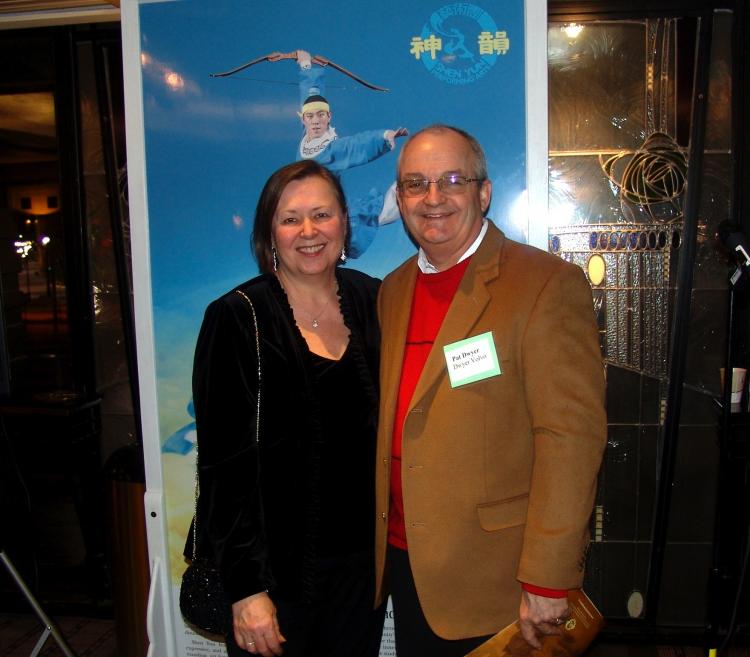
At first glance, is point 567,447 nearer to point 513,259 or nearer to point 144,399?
point 513,259

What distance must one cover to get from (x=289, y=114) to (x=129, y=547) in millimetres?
1738

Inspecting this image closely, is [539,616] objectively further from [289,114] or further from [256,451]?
[289,114]

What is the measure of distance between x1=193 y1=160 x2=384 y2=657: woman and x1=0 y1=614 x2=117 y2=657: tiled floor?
1746 millimetres

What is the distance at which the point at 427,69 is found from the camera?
5.40ft

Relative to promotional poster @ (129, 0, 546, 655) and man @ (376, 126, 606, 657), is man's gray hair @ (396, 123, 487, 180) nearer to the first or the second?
man @ (376, 126, 606, 657)

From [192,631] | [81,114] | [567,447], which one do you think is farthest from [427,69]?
[81,114]

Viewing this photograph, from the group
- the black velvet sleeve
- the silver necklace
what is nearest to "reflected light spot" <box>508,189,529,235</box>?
the silver necklace

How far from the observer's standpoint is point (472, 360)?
1384 millimetres

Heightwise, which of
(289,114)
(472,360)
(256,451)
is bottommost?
(256,451)

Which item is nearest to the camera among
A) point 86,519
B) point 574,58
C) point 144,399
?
point 144,399

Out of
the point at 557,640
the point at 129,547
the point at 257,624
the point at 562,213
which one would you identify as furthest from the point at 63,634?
the point at 562,213

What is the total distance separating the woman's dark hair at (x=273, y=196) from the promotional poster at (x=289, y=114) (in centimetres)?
11

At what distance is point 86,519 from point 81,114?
6.27 ft

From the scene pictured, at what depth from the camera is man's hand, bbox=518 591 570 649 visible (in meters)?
1.36
